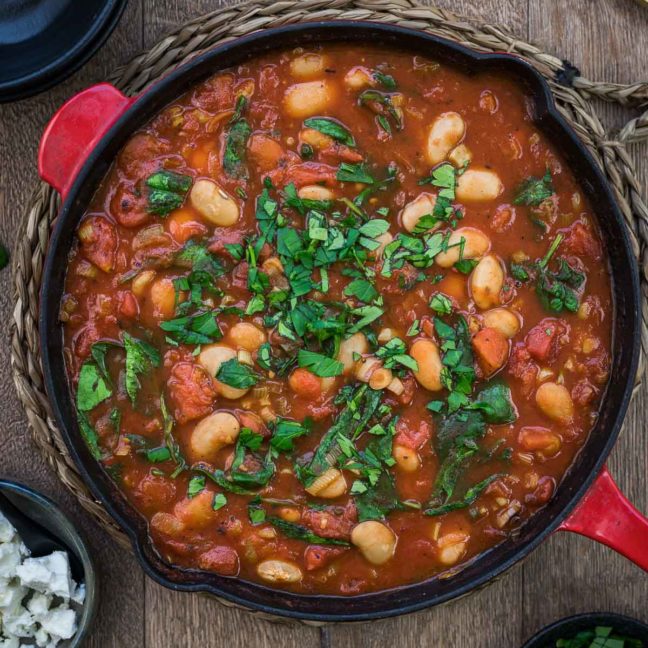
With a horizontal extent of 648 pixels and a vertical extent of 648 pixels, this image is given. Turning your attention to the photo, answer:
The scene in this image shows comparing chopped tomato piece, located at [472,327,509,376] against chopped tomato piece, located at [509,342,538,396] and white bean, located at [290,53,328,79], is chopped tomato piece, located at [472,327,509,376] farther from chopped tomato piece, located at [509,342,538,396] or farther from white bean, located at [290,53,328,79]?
white bean, located at [290,53,328,79]

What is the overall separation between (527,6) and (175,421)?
207 cm

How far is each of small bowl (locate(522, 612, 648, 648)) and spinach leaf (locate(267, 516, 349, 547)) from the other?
3.07 ft

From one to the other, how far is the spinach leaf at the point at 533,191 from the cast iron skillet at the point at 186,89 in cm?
12

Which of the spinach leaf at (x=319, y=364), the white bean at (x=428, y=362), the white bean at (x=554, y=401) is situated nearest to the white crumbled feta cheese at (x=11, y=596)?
the spinach leaf at (x=319, y=364)

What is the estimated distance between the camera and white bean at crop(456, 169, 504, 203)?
9.70ft

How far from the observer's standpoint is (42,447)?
322 cm

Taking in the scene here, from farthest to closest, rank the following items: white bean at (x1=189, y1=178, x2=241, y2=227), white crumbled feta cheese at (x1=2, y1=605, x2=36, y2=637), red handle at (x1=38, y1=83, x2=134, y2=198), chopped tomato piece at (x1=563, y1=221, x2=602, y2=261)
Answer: white crumbled feta cheese at (x1=2, y1=605, x2=36, y2=637) < chopped tomato piece at (x1=563, y1=221, x2=602, y2=261) < white bean at (x1=189, y1=178, x2=241, y2=227) < red handle at (x1=38, y1=83, x2=134, y2=198)

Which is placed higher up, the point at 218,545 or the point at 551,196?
the point at 551,196

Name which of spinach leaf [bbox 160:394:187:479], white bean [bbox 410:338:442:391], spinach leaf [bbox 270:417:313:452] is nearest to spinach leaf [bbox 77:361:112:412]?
spinach leaf [bbox 160:394:187:479]

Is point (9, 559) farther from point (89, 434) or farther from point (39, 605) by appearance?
point (89, 434)

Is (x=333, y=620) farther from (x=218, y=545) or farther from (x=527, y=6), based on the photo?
(x=527, y=6)

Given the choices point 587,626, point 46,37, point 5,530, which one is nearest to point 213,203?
point 46,37

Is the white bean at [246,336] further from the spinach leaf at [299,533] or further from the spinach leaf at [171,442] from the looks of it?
the spinach leaf at [299,533]

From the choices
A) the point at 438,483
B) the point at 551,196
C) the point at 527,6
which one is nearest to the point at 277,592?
the point at 438,483
